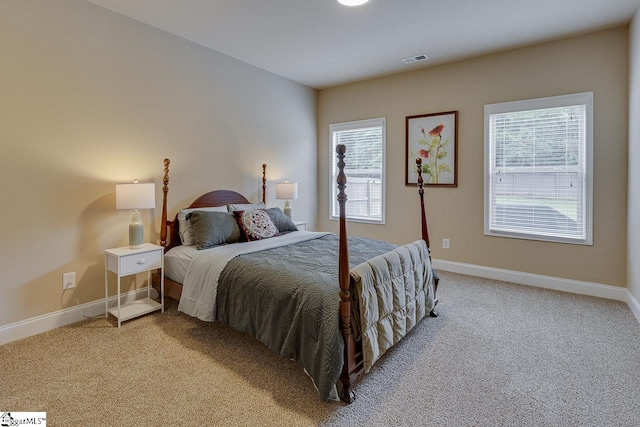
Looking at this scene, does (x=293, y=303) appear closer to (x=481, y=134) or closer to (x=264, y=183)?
(x=264, y=183)

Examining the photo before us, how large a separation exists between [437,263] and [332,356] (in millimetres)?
3099

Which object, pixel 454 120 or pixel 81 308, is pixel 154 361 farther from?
pixel 454 120

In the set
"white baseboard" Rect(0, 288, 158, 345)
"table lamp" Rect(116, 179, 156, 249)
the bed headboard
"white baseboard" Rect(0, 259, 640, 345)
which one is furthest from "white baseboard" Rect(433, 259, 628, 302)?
"white baseboard" Rect(0, 288, 158, 345)

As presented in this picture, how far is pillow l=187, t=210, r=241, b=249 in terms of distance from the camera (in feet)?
10.0

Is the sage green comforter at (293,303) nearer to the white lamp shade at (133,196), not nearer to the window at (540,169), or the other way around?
the white lamp shade at (133,196)

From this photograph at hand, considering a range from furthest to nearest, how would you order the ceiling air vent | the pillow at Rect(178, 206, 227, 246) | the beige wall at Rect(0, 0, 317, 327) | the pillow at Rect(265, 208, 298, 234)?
the ceiling air vent
the pillow at Rect(265, 208, 298, 234)
the pillow at Rect(178, 206, 227, 246)
the beige wall at Rect(0, 0, 317, 327)

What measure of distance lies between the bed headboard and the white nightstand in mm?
297

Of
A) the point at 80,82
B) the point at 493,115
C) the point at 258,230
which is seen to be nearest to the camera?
the point at 80,82

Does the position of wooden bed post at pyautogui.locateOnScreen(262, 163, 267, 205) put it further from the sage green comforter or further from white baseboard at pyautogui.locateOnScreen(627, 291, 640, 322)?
white baseboard at pyautogui.locateOnScreen(627, 291, 640, 322)

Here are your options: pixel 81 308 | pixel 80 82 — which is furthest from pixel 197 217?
pixel 80 82

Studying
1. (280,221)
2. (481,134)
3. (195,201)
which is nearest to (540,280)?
(481,134)

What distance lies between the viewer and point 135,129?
3.19 metres

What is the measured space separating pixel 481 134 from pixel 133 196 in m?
3.84

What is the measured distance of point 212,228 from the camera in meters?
3.13
